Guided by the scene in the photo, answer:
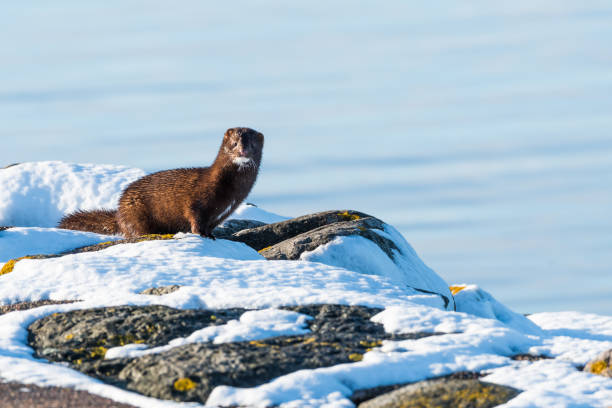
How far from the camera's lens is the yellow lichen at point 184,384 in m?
7.45

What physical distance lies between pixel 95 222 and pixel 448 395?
409 inches

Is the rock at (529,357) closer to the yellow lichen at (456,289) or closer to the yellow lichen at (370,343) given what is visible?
the yellow lichen at (370,343)

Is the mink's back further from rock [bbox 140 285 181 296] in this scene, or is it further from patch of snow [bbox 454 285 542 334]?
patch of snow [bbox 454 285 542 334]

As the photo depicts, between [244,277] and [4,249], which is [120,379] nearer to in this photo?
[244,277]

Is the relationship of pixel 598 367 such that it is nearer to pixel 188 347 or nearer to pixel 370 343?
pixel 370 343

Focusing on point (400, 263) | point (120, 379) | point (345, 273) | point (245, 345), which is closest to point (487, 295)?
point (400, 263)

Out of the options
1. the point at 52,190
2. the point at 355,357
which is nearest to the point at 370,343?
the point at 355,357

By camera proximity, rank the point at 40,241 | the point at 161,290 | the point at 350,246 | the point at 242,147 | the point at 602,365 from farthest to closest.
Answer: the point at 40,241 → the point at 242,147 → the point at 350,246 → the point at 161,290 → the point at 602,365

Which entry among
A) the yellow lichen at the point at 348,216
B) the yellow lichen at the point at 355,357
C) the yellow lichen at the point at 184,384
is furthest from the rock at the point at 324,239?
the yellow lichen at the point at 184,384

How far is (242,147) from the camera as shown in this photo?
544 inches

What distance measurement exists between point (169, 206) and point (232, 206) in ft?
3.53

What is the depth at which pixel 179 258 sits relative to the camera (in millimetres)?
11719

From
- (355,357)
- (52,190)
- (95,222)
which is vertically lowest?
(355,357)

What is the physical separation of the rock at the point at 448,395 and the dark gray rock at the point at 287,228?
25.6 feet
